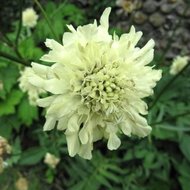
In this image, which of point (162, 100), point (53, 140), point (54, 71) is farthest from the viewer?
point (162, 100)

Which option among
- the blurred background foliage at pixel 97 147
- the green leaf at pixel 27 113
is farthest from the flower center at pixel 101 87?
the green leaf at pixel 27 113

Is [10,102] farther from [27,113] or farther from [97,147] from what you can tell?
[97,147]

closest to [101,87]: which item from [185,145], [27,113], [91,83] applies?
[91,83]

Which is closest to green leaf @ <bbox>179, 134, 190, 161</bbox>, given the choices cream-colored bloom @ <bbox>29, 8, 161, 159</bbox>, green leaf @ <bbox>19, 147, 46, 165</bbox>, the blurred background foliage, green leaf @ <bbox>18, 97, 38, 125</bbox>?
the blurred background foliage

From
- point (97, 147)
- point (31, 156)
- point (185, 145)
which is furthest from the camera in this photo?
point (97, 147)

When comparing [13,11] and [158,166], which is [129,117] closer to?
[158,166]

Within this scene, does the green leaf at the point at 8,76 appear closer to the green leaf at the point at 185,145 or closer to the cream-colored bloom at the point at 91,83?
the green leaf at the point at 185,145

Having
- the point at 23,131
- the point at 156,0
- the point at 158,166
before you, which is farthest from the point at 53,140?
the point at 156,0
